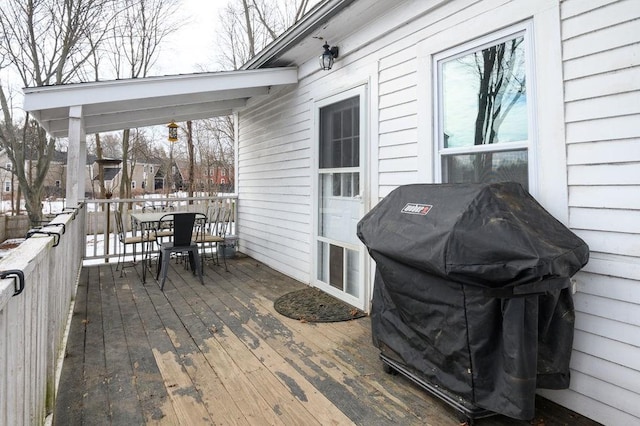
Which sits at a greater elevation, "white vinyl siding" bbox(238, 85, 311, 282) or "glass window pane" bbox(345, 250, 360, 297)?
"white vinyl siding" bbox(238, 85, 311, 282)

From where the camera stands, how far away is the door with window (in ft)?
12.6

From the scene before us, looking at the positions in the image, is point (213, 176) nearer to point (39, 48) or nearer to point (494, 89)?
point (39, 48)

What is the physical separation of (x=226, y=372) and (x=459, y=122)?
2.40 metres

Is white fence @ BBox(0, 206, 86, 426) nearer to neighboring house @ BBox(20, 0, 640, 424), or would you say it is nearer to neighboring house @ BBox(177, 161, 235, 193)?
neighboring house @ BBox(20, 0, 640, 424)

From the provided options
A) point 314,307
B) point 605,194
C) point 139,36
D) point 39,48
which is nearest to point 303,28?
point 314,307

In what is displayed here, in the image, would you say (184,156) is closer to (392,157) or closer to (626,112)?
(392,157)

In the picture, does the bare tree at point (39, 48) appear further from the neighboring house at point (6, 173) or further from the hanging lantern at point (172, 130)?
the hanging lantern at point (172, 130)

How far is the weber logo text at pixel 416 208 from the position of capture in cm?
209

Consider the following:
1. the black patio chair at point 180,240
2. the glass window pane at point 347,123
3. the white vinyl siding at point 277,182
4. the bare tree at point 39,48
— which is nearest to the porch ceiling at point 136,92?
the white vinyl siding at point 277,182

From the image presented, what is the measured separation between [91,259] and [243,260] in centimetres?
239

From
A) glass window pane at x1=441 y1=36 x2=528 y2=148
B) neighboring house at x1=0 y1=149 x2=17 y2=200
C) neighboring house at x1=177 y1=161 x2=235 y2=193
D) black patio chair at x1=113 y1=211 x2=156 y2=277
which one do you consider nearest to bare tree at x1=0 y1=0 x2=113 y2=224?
neighboring house at x1=0 y1=149 x2=17 y2=200

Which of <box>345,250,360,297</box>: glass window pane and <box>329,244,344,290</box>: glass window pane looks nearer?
<box>345,250,360,297</box>: glass window pane

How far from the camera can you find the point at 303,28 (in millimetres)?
3908

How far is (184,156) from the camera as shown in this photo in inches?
828
